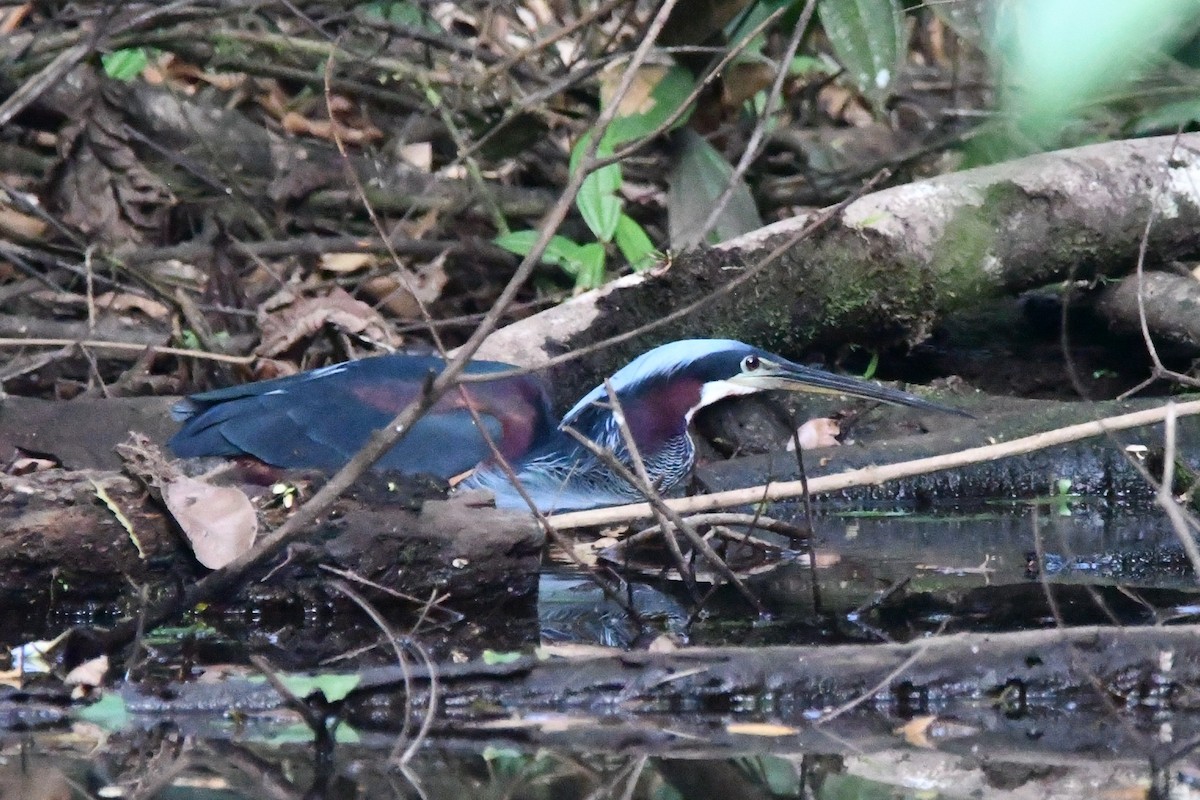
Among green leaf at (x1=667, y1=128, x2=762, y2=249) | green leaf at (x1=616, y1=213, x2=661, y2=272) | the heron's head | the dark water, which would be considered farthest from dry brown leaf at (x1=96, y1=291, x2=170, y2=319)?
the dark water

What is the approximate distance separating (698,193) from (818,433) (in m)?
1.32

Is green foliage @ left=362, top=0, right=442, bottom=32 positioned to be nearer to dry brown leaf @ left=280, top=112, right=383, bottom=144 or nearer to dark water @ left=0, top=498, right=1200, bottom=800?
dry brown leaf @ left=280, top=112, right=383, bottom=144

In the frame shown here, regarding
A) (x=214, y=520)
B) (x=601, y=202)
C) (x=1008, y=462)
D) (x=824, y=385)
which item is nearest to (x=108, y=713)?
(x=214, y=520)

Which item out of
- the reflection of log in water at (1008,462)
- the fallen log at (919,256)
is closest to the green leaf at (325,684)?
the reflection of log in water at (1008,462)

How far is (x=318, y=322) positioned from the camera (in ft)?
17.6

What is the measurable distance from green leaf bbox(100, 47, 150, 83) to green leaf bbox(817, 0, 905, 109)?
3058 millimetres

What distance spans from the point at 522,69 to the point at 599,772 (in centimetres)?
425

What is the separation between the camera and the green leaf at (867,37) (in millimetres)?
4031

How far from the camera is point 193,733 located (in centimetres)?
251

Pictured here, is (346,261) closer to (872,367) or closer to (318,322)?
(318,322)

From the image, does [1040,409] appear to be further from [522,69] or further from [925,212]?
[522,69]

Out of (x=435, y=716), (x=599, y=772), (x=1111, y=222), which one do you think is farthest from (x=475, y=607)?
(x=1111, y=222)

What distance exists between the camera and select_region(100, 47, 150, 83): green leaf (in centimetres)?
603

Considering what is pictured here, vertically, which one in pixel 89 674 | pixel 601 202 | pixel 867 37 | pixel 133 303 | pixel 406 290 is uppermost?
pixel 867 37
